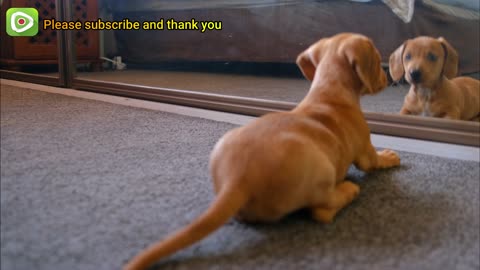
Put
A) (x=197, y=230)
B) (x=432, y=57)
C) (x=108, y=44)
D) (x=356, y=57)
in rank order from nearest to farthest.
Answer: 1. (x=197, y=230)
2. (x=356, y=57)
3. (x=432, y=57)
4. (x=108, y=44)

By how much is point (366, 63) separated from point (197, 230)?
468 mm

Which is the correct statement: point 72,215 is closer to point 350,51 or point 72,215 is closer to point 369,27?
point 350,51

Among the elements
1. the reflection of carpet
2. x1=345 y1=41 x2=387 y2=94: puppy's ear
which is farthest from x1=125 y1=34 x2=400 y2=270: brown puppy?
the reflection of carpet

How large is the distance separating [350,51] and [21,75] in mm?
1975

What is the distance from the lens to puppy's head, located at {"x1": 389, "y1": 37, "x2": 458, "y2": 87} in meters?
1.23

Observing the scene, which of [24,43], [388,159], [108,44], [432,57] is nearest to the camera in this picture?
[388,159]

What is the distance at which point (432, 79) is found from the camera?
1.27 metres

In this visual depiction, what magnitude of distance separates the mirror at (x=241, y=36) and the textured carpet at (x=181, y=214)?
45 centimetres

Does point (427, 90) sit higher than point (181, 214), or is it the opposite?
point (427, 90)

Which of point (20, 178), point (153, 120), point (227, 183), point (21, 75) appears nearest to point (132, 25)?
point (21, 75)

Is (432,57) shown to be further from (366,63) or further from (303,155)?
(303,155)

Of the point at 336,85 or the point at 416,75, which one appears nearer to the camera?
the point at 336,85

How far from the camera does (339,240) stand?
61 cm

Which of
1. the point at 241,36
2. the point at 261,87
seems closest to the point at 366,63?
the point at 261,87
